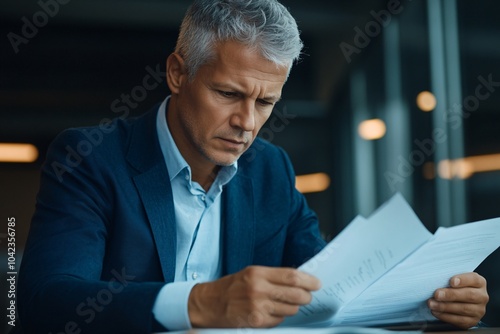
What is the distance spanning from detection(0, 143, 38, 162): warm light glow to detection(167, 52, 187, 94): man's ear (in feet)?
10.1

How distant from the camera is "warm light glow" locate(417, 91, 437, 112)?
3826mm

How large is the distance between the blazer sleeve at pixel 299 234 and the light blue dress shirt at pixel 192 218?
227 millimetres

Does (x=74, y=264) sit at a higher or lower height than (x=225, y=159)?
lower

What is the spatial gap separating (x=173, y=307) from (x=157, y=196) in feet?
1.57

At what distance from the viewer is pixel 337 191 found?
5.55m

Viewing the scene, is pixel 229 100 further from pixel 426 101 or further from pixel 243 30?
pixel 426 101

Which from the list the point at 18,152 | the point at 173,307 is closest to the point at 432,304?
the point at 173,307

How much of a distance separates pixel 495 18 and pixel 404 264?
2227 millimetres

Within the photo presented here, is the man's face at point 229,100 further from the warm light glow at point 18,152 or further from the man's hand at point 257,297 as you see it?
the warm light glow at point 18,152

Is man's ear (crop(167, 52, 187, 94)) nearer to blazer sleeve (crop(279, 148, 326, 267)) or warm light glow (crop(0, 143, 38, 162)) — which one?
blazer sleeve (crop(279, 148, 326, 267))

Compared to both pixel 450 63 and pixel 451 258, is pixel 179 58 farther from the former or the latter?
pixel 450 63

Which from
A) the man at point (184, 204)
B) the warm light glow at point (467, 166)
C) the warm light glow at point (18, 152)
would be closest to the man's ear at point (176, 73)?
the man at point (184, 204)

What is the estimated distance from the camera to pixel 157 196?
146cm

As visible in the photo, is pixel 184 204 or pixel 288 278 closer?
pixel 288 278
